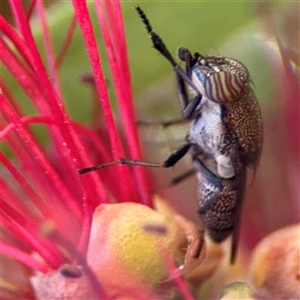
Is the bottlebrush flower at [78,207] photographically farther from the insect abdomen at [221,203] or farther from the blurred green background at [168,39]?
the blurred green background at [168,39]

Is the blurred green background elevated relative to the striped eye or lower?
elevated

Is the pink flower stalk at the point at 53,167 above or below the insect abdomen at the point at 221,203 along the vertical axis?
above

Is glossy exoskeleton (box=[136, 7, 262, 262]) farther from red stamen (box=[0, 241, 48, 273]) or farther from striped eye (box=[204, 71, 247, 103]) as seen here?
red stamen (box=[0, 241, 48, 273])

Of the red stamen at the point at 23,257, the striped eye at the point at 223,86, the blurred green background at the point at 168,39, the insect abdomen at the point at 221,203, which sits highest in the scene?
the blurred green background at the point at 168,39

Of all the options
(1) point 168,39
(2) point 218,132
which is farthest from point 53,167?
(1) point 168,39

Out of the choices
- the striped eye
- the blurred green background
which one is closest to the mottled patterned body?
the striped eye

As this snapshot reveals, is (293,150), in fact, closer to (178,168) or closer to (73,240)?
(178,168)

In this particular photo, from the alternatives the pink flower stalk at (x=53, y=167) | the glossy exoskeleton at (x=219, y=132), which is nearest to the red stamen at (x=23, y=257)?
the pink flower stalk at (x=53, y=167)

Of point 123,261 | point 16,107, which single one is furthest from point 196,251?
point 16,107

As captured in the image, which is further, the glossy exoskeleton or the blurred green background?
the blurred green background
